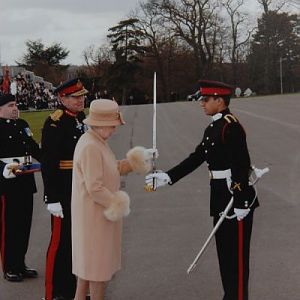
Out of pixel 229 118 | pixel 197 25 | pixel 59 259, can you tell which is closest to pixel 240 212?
pixel 229 118

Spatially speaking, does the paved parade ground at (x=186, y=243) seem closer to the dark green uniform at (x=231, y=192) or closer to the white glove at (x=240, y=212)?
the dark green uniform at (x=231, y=192)

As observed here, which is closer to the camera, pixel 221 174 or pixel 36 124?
pixel 221 174

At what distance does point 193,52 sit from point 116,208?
7261 centimetres

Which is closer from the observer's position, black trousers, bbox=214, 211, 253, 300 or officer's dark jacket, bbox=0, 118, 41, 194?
black trousers, bbox=214, 211, 253, 300

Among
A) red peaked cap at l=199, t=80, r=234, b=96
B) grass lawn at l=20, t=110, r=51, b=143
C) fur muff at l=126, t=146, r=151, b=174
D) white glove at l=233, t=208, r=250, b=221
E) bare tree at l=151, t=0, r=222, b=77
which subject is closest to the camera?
white glove at l=233, t=208, r=250, b=221

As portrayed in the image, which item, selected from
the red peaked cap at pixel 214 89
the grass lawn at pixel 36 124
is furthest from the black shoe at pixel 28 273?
the grass lawn at pixel 36 124

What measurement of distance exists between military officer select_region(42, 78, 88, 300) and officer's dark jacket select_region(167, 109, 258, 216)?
1108mm

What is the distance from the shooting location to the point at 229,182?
459cm

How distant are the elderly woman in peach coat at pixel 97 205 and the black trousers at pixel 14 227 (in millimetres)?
1564

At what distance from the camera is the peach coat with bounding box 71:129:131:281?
4195 mm

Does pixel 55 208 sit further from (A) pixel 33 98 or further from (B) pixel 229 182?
(A) pixel 33 98

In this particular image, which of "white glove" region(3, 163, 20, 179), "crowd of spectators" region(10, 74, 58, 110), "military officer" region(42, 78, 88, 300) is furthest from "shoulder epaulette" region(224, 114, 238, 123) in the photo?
"crowd of spectators" region(10, 74, 58, 110)

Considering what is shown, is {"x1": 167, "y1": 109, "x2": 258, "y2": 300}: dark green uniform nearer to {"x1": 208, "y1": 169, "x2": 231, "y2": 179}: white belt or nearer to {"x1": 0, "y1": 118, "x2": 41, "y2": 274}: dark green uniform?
{"x1": 208, "y1": 169, "x2": 231, "y2": 179}: white belt

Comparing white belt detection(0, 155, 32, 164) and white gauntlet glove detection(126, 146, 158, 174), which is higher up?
white gauntlet glove detection(126, 146, 158, 174)
